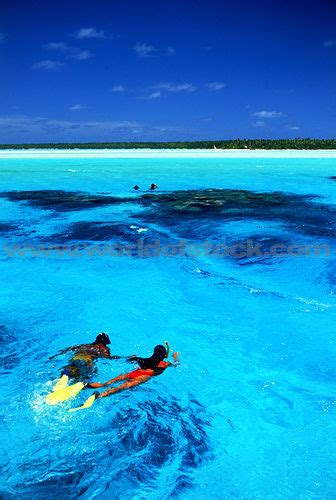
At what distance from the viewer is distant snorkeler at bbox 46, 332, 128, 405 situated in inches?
218

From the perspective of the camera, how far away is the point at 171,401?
593 centimetres

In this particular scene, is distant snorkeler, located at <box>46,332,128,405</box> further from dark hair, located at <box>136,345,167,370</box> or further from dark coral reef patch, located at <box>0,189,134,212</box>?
dark coral reef patch, located at <box>0,189,134,212</box>

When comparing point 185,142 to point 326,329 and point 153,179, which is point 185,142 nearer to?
point 153,179

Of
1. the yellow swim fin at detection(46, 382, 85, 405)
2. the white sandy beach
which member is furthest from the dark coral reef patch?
the white sandy beach

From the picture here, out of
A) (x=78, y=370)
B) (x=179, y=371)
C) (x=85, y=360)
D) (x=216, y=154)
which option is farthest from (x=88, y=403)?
(x=216, y=154)

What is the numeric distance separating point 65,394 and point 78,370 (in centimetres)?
66

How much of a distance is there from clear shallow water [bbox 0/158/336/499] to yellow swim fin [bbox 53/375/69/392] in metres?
0.29

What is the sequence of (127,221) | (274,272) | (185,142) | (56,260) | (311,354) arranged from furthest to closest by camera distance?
(185,142)
(127,221)
(56,260)
(274,272)
(311,354)

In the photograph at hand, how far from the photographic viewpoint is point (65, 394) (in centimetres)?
549

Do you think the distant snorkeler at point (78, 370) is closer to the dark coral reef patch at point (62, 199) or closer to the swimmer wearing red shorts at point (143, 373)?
the swimmer wearing red shorts at point (143, 373)

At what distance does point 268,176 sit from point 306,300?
27911 mm

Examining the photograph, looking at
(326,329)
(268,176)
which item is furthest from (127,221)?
(268,176)

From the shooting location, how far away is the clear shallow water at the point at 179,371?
463 centimetres

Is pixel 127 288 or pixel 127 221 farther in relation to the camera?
pixel 127 221
